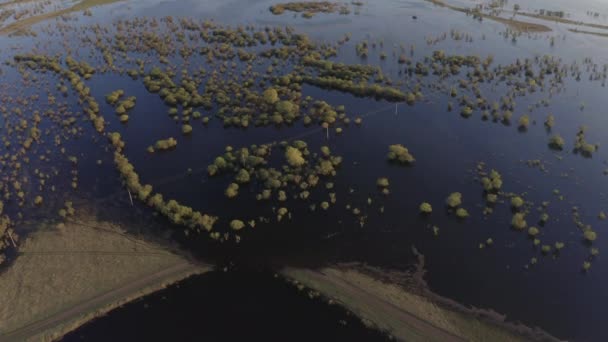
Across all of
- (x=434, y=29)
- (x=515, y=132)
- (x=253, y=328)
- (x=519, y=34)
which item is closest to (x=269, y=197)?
(x=253, y=328)

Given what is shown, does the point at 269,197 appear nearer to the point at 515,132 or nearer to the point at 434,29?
the point at 515,132

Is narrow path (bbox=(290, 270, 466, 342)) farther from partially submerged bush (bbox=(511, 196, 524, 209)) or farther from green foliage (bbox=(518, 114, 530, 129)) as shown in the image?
green foliage (bbox=(518, 114, 530, 129))

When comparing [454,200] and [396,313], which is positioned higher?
[454,200]

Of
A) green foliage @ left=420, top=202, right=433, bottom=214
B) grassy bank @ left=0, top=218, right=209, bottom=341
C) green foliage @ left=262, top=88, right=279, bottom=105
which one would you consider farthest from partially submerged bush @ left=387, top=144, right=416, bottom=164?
grassy bank @ left=0, top=218, right=209, bottom=341

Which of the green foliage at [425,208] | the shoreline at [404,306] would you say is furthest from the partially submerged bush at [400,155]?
the shoreline at [404,306]

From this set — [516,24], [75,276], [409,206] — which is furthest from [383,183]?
[516,24]

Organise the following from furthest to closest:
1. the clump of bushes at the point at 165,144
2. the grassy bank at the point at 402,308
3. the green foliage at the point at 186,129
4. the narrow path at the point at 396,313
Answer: the green foliage at the point at 186,129 → the clump of bushes at the point at 165,144 → the grassy bank at the point at 402,308 → the narrow path at the point at 396,313

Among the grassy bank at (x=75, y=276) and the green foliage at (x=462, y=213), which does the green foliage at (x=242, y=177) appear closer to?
the grassy bank at (x=75, y=276)

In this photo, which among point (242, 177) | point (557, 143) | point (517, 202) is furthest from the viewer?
point (557, 143)

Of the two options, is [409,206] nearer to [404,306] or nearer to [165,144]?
[404,306]
